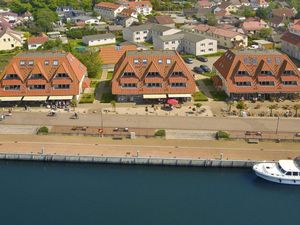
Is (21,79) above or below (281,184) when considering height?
above

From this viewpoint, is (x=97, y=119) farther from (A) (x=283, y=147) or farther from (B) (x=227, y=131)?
(A) (x=283, y=147)

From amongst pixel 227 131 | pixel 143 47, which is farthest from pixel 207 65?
pixel 227 131

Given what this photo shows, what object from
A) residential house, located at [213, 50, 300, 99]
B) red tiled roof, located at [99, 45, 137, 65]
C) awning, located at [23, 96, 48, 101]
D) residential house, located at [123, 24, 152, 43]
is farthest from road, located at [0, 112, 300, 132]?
residential house, located at [123, 24, 152, 43]

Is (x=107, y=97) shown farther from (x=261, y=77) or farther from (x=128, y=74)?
(x=261, y=77)

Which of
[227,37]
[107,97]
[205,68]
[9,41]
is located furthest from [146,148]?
[9,41]

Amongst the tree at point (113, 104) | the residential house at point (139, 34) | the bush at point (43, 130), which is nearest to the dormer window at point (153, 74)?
the tree at point (113, 104)

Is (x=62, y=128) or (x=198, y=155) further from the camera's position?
(x=62, y=128)

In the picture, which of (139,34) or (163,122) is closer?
(163,122)
